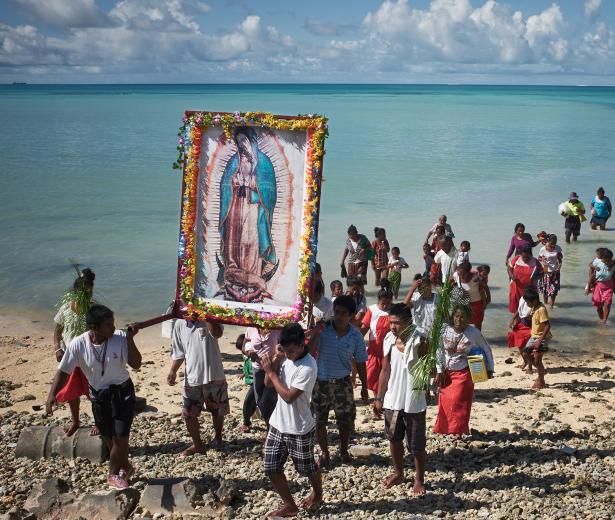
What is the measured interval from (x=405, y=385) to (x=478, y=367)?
127 cm

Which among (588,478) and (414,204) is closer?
(588,478)

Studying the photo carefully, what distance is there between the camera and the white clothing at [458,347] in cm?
788

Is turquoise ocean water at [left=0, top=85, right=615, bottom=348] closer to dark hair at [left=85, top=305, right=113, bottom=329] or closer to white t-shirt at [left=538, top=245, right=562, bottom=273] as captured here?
white t-shirt at [left=538, top=245, right=562, bottom=273]

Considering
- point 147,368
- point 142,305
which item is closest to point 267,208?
point 147,368

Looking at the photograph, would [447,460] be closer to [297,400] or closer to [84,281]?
[297,400]

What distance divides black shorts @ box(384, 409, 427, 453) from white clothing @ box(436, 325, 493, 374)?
3.27ft

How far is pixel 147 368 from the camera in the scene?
1147 centimetres

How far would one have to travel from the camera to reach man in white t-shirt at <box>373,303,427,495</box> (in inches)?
272

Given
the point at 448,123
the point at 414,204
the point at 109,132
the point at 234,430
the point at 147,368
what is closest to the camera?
the point at 234,430

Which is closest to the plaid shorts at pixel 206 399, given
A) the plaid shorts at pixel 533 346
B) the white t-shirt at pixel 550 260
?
the plaid shorts at pixel 533 346

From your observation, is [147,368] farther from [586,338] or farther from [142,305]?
[586,338]

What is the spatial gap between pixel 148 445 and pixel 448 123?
68.1m

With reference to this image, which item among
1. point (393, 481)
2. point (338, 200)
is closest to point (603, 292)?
point (393, 481)

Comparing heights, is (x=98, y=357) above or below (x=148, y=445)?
above
